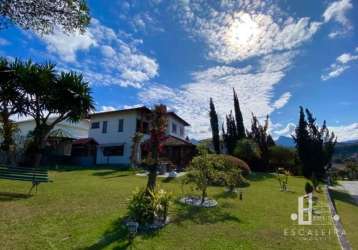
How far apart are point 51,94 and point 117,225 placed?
17.7 m

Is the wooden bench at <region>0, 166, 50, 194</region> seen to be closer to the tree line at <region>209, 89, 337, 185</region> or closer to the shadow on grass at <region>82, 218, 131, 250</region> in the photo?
the shadow on grass at <region>82, 218, 131, 250</region>

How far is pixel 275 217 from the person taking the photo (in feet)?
34.0

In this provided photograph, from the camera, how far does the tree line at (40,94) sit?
2155cm

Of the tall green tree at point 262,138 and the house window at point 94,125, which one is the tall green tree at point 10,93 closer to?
the house window at point 94,125

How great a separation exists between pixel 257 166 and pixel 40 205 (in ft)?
90.4

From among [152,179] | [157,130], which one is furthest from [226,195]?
[157,130]

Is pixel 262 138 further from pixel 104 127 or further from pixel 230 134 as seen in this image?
pixel 104 127

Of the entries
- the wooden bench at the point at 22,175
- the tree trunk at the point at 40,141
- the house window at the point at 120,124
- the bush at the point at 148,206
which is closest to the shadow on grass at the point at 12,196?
the wooden bench at the point at 22,175

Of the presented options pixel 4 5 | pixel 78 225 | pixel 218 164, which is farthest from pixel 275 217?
pixel 4 5

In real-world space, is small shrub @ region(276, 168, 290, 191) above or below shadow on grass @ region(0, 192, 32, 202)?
above

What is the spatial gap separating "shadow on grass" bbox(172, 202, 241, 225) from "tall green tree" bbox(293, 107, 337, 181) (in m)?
22.2

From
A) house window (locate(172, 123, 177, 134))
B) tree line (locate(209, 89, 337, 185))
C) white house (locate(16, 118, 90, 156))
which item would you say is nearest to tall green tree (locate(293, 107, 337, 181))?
tree line (locate(209, 89, 337, 185))

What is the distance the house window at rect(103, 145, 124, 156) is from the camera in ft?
120

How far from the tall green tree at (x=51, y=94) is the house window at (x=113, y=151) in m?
13.0
